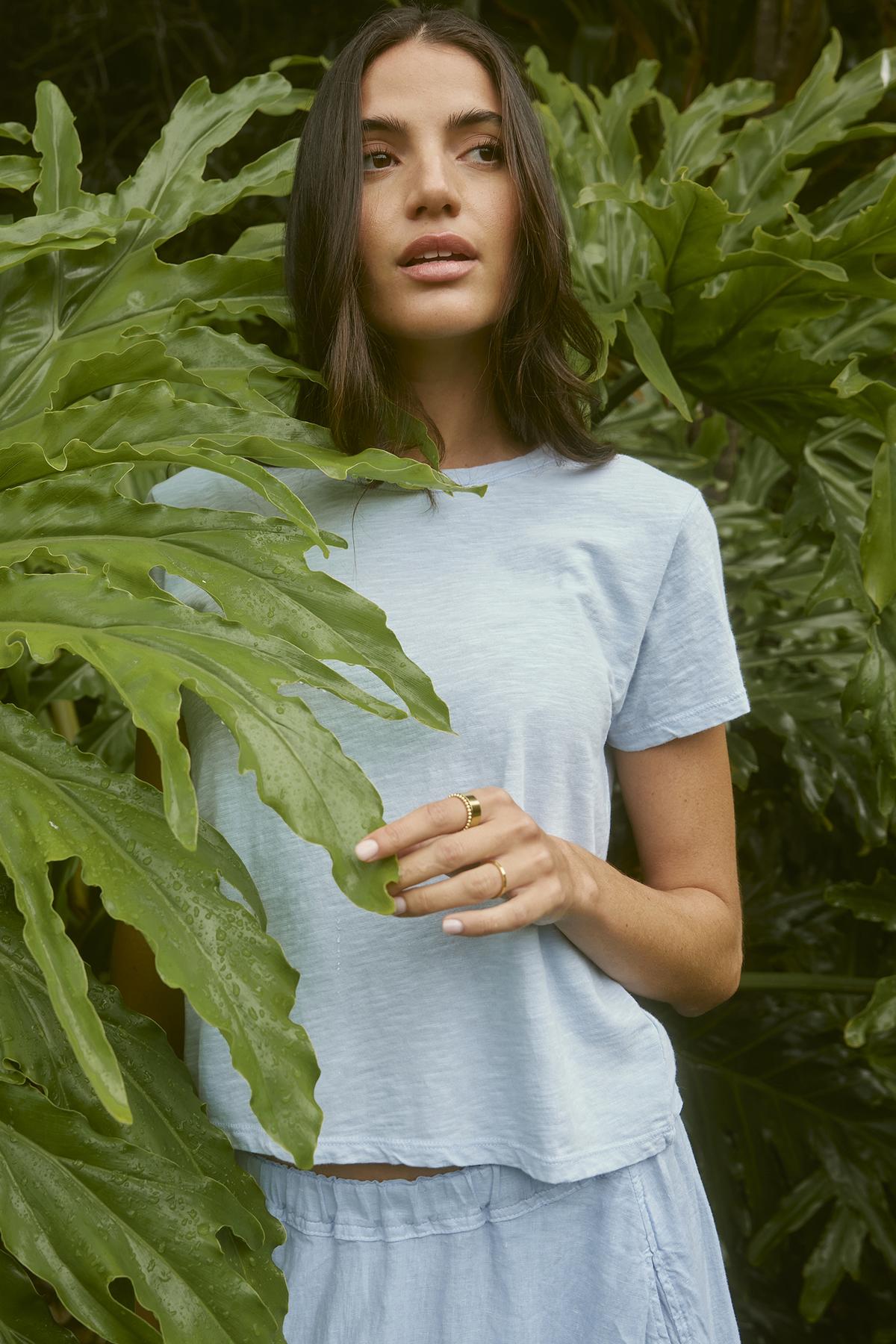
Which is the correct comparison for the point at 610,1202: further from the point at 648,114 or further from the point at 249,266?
the point at 648,114

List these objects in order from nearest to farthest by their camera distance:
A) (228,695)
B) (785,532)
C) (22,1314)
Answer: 1. (228,695)
2. (22,1314)
3. (785,532)

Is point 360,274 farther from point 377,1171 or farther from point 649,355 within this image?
point 377,1171

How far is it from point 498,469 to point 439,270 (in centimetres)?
14

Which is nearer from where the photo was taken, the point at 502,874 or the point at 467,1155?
the point at 502,874

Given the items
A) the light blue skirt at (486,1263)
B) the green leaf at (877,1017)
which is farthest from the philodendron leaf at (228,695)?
the green leaf at (877,1017)

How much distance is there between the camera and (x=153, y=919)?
1.98ft

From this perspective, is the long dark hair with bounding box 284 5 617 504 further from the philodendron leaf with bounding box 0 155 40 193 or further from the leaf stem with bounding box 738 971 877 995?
the leaf stem with bounding box 738 971 877 995

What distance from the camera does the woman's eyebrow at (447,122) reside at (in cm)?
89

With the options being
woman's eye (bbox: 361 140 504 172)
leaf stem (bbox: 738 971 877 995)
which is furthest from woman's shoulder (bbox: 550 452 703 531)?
leaf stem (bbox: 738 971 877 995)

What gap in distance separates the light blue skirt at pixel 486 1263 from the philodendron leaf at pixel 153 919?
0.23 m

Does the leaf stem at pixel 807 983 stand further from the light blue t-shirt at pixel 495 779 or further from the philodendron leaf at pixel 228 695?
the philodendron leaf at pixel 228 695

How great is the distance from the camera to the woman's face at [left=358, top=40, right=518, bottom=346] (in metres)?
0.86

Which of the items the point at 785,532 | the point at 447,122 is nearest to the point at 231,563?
the point at 447,122

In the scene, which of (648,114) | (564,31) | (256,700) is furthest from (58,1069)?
(564,31)
